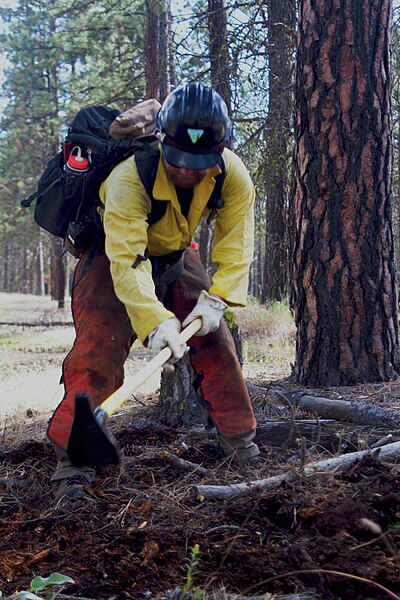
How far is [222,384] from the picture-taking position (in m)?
3.68

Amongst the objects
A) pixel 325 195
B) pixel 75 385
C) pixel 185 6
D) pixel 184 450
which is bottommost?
pixel 184 450

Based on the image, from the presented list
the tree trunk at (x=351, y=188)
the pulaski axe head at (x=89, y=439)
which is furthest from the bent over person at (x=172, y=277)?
the tree trunk at (x=351, y=188)

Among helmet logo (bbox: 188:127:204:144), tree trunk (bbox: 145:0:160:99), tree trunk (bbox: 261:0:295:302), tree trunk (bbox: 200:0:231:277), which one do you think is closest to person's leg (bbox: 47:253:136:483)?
helmet logo (bbox: 188:127:204:144)

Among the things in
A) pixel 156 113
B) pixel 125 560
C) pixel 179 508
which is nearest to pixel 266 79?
pixel 156 113

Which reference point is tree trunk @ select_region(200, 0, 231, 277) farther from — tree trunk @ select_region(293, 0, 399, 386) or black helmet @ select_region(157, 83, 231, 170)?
black helmet @ select_region(157, 83, 231, 170)

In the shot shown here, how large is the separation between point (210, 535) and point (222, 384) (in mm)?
1337

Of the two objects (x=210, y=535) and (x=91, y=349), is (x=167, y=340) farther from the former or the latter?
(x=210, y=535)

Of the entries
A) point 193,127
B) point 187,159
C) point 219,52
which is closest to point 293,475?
point 187,159

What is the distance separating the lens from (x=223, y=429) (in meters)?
3.62

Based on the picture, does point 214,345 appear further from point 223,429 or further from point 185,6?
point 185,6

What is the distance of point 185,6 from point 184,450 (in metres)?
7.66

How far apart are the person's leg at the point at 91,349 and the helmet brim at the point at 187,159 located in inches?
31.4

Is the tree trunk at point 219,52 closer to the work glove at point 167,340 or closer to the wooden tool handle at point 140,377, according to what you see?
the wooden tool handle at point 140,377

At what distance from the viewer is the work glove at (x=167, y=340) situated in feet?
9.81
